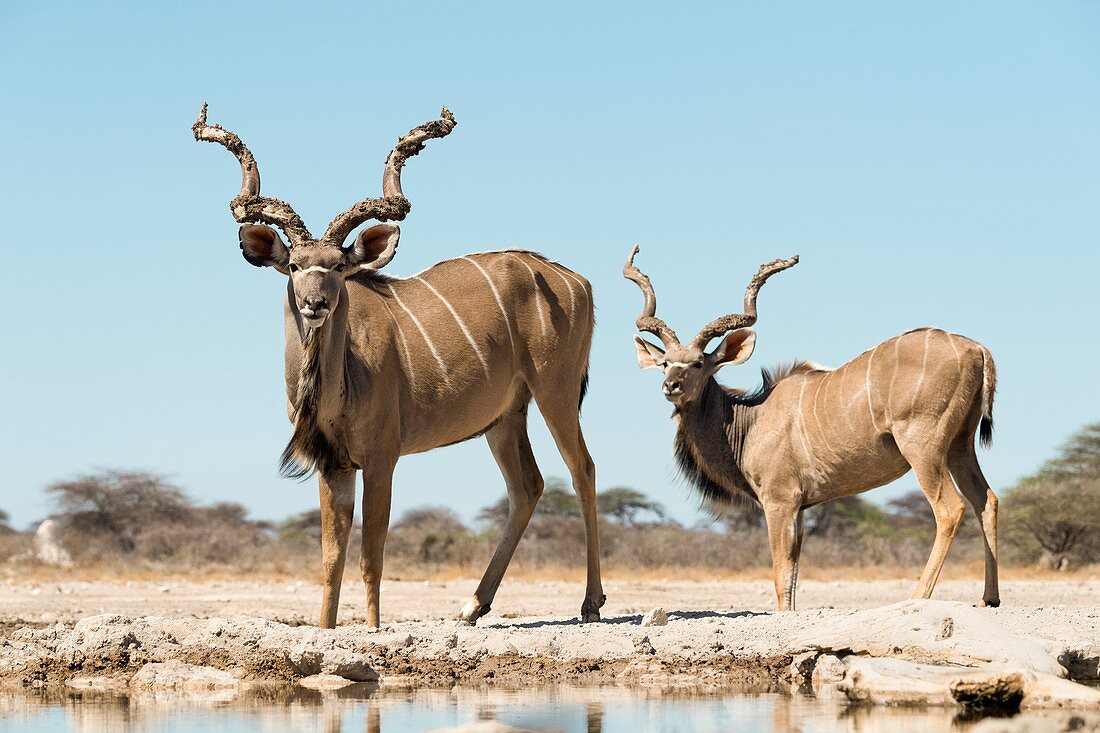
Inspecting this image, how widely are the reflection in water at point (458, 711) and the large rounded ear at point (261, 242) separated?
279 cm

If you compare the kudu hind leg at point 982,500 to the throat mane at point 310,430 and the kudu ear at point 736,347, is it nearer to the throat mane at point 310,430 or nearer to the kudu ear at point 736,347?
the kudu ear at point 736,347

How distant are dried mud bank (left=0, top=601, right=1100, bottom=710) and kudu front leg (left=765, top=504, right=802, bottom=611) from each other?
180cm

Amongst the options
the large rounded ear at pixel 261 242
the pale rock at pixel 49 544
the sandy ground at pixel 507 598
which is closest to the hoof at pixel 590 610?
the sandy ground at pixel 507 598

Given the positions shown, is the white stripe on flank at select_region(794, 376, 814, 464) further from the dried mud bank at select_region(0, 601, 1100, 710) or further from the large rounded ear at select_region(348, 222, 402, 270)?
the large rounded ear at select_region(348, 222, 402, 270)

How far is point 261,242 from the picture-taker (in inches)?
404

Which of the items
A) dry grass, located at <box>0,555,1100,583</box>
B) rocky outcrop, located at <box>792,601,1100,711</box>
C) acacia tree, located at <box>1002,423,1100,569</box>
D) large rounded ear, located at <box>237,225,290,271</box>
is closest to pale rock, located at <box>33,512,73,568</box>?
dry grass, located at <box>0,555,1100,583</box>

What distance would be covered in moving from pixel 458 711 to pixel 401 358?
322 cm

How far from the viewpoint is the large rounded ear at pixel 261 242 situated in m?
10.2

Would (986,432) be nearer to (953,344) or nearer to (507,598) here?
(953,344)

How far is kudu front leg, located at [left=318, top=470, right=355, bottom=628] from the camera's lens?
409 inches

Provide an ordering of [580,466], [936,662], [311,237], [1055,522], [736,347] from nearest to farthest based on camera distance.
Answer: [936,662] < [311,237] < [580,466] < [736,347] < [1055,522]

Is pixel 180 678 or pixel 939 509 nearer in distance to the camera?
pixel 180 678

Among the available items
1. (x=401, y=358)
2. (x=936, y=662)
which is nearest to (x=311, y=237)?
(x=401, y=358)

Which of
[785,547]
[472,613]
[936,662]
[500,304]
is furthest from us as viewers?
[785,547]
